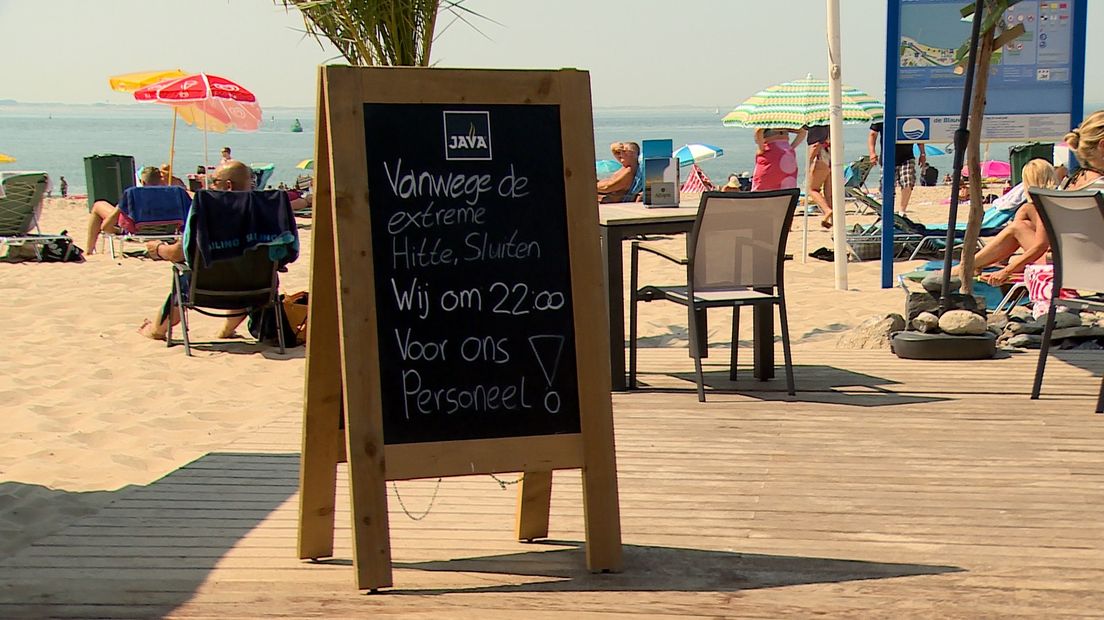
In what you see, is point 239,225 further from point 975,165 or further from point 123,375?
point 975,165

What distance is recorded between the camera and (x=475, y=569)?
3.32 meters

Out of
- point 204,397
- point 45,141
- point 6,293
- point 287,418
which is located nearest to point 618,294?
point 287,418

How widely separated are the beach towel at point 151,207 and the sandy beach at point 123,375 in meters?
0.55

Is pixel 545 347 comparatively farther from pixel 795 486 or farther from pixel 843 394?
pixel 843 394

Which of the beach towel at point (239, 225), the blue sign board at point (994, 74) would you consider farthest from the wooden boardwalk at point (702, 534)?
the blue sign board at point (994, 74)

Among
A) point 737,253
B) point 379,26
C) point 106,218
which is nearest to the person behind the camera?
point 379,26

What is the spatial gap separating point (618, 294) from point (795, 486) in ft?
6.07

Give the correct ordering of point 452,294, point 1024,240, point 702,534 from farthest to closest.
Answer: point 1024,240
point 702,534
point 452,294

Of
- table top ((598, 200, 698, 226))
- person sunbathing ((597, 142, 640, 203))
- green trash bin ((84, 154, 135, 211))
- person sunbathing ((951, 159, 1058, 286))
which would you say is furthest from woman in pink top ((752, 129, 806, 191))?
green trash bin ((84, 154, 135, 211))

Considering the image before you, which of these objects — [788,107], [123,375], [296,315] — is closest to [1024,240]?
[296,315]

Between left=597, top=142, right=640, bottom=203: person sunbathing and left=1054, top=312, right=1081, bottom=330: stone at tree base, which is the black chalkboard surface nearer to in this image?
left=1054, top=312, right=1081, bottom=330: stone at tree base

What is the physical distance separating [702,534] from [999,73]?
23.0 ft

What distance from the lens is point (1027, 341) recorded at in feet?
21.9

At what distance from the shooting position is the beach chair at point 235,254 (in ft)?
25.1
